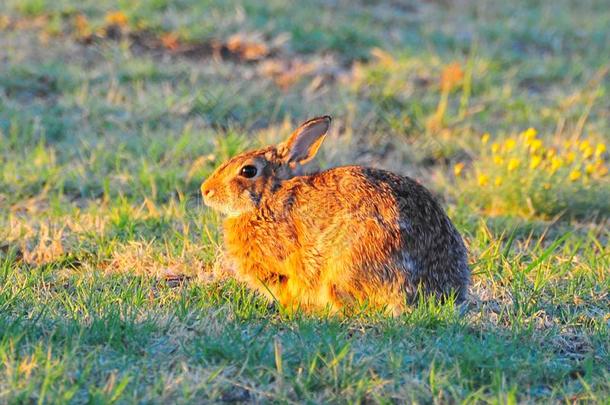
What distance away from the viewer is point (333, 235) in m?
4.60

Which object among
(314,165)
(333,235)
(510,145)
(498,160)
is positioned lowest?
(314,165)

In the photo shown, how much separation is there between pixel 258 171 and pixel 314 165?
7.76ft

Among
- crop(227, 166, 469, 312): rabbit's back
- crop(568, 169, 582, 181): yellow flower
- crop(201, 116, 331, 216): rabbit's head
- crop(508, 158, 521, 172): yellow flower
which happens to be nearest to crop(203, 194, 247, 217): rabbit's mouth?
crop(201, 116, 331, 216): rabbit's head

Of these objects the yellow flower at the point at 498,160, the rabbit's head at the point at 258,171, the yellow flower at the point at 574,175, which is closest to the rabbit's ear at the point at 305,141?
the rabbit's head at the point at 258,171

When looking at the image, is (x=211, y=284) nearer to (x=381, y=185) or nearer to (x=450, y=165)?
(x=381, y=185)

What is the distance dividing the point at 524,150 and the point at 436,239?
2.59 meters

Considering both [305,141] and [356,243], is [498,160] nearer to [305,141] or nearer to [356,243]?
[305,141]

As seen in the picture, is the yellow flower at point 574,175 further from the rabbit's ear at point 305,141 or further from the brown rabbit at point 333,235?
the rabbit's ear at point 305,141

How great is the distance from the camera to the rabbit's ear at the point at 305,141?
16.5ft

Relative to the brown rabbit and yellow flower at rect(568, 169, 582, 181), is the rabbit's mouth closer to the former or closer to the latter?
the brown rabbit

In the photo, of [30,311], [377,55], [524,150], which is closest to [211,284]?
[30,311]

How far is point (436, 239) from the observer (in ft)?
15.2

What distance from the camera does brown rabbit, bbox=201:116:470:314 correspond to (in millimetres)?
4512

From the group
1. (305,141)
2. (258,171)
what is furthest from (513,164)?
(258,171)
